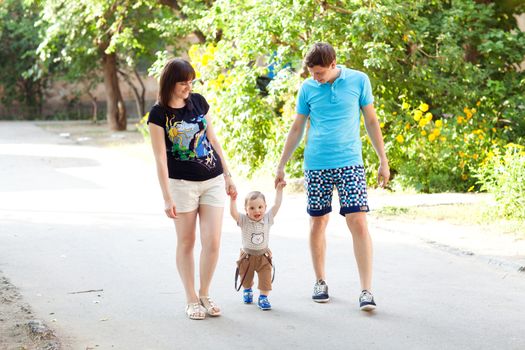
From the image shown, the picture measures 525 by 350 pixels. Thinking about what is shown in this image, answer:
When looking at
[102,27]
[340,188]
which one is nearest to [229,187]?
[340,188]

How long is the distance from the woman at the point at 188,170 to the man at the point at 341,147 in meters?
0.53

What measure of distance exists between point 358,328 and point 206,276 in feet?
3.51

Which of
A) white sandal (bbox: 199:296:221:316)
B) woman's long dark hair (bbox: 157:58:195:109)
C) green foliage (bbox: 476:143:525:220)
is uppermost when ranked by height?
woman's long dark hair (bbox: 157:58:195:109)

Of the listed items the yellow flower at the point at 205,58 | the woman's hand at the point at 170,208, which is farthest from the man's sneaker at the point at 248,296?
the yellow flower at the point at 205,58

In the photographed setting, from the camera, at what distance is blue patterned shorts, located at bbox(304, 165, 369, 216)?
618 centimetres

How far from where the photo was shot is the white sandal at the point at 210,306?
20.0 ft

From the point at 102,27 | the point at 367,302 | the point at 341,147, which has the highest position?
the point at 102,27

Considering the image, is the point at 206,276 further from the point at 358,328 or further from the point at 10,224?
the point at 10,224

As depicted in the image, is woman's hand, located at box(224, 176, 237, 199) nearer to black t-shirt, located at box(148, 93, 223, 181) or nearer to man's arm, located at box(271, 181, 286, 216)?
black t-shirt, located at box(148, 93, 223, 181)

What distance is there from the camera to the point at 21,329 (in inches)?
227

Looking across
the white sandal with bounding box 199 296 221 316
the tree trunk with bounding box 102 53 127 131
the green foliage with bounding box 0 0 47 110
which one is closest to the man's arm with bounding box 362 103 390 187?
the white sandal with bounding box 199 296 221 316

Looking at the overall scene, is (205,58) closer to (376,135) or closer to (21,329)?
(376,135)

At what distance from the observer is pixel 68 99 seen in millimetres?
40906

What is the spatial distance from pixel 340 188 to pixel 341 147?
0.90ft
